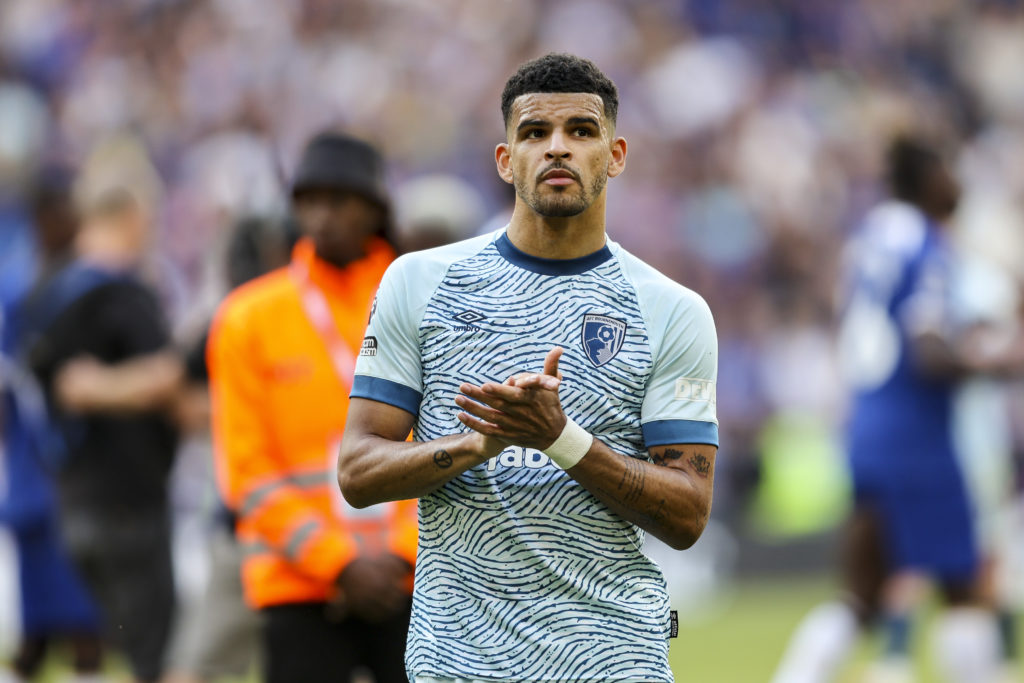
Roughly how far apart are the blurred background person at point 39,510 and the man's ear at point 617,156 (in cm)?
463

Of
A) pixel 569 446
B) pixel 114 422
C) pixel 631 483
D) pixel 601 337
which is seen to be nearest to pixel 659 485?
pixel 631 483

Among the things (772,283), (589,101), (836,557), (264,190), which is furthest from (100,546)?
(772,283)

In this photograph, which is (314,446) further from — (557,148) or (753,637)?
(753,637)

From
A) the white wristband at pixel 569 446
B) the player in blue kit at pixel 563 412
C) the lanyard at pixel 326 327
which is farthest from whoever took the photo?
the lanyard at pixel 326 327

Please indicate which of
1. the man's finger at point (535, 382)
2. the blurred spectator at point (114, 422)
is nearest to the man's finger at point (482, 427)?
the man's finger at point (535, 382)

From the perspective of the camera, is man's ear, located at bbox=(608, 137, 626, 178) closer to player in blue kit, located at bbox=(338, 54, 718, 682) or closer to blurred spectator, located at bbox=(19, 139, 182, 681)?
player in blue kit, located at bbox=(338, 54, 718, 682)

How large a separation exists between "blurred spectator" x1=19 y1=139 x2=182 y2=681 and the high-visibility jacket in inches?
71.2

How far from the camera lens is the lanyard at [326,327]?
5.24 meters

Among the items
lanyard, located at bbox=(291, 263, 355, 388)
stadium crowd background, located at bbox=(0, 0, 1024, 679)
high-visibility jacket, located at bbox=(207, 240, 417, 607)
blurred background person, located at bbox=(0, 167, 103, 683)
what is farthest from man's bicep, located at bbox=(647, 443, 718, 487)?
stadium crowd background, located at bbox=(0, 0, 1024, 679)

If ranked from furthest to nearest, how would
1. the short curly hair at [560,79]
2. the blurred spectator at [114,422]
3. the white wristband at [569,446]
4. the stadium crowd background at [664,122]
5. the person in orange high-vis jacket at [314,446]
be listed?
the stadium crowd background at [664,122] < the blurred spectator at [114,422] < the person in orange high-vis jacket at [314,446] < the short curly hair at [560,79] < the white wristband at [569,446]

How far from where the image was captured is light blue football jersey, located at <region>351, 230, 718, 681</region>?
343 centimetres

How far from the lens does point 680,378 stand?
3523mm

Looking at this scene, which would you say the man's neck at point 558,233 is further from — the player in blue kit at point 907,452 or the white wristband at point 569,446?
the player in blue kit at point 907,452

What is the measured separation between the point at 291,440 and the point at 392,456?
6.15ft
